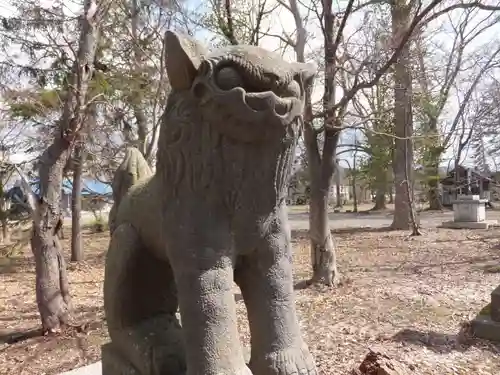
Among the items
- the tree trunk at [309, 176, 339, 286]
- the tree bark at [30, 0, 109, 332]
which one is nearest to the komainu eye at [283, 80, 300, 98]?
the tree bark at [30, 0, 109, 332]

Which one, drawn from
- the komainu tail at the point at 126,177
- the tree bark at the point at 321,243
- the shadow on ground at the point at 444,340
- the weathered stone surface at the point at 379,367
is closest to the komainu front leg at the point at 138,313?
the komainu tail at the point at 126,177

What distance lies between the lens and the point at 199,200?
58.0 inches

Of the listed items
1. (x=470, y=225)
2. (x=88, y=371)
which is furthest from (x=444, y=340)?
(x=470, y=225)

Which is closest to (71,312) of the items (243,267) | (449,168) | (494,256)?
(243,267)

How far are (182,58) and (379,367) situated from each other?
6.81 ft

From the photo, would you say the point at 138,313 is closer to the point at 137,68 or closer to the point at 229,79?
the point at 229,79

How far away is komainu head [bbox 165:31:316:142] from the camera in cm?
135

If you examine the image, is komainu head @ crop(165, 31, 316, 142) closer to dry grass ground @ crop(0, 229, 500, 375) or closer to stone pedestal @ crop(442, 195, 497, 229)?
dry grass ground @ crop(0, 229, 500, 375)

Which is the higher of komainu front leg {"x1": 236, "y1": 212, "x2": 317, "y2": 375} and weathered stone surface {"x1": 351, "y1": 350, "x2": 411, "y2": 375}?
komainu front leg {"x1": 236, "y1": 212, "x2": 317, "y2": 375}

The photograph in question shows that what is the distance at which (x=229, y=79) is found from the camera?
1378mm

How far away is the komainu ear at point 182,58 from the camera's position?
4.51 feet

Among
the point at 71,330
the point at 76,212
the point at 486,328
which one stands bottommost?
the point at 71,330

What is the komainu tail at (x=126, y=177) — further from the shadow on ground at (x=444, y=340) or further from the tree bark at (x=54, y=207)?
the shadow on ground at (x=444, y=340)

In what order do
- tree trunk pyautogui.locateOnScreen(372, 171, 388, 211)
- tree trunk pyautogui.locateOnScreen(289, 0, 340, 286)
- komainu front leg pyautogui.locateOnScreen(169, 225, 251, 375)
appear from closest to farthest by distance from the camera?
komainu front leg pyautogui.locateOnScreen(169, 225, 251, 375), tree trunk pyautogui.locateOnScreen(289, 0, 340, 286), tree trunk pyautogui.locateOnScreen(372, 171, 388, 211)
